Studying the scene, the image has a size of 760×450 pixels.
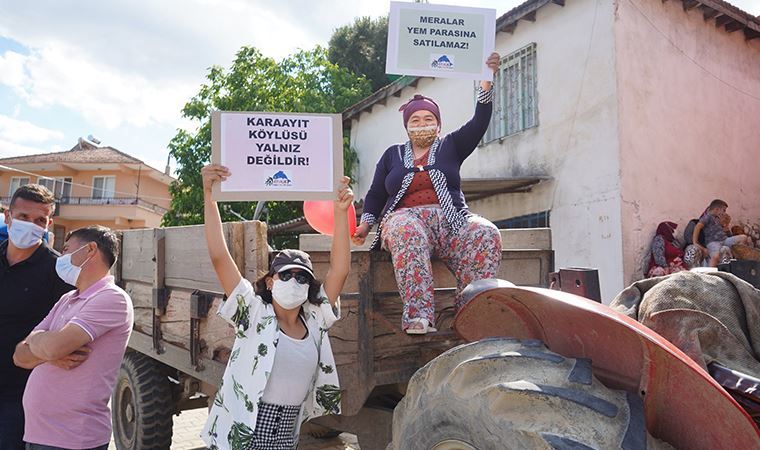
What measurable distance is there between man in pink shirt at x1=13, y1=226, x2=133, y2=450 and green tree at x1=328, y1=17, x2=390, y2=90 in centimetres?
2008

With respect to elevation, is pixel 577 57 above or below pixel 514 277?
above

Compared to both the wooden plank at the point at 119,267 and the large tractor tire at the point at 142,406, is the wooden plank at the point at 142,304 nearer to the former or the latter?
the wooden plank at the point at 119,267

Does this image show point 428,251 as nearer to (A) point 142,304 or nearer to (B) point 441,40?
(B) point 441,40

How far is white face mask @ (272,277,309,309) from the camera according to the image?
2449 mm

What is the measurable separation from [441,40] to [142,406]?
3253 millimetres

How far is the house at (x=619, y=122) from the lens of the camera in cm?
800

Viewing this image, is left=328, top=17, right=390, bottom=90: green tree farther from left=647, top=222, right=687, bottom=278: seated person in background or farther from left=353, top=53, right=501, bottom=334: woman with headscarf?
left=353, top=53, right=501, bottom=334: woman with headscarf

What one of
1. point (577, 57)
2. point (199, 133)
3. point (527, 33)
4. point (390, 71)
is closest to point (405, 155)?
point (390, 71)

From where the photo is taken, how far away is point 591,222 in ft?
27.2

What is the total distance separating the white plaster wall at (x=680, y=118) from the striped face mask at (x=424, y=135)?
18.4ft

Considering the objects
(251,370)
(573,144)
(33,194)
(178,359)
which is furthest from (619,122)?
(33,194)

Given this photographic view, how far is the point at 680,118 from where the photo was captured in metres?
8.61

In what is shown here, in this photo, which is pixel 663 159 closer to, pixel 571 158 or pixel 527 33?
pixel 571 158

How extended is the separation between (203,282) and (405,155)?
1.37m
